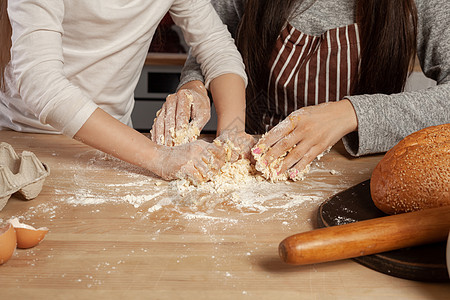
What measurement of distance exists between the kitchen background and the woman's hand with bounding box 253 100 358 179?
4.26 ft

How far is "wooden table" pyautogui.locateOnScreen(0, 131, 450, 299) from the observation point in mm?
585

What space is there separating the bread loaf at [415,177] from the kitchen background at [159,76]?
1603 mm

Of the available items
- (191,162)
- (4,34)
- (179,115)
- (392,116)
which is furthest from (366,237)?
(4,34)

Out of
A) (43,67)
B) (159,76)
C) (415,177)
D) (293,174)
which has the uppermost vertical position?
(43,67)

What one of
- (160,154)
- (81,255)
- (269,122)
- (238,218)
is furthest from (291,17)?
(81,255)

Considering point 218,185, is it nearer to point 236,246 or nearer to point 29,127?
point 236,246

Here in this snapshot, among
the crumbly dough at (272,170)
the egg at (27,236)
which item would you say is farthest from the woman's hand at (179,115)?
the egg at (27,236)

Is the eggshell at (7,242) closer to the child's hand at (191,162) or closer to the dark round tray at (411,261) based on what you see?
the child's hand at (191,162)

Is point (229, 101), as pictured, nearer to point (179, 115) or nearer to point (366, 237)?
point (179, 115)

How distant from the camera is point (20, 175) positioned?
818 mm

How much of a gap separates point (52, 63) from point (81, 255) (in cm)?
48

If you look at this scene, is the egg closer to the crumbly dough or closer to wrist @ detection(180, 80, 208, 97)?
the crumbly dough

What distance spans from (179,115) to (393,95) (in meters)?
0.55

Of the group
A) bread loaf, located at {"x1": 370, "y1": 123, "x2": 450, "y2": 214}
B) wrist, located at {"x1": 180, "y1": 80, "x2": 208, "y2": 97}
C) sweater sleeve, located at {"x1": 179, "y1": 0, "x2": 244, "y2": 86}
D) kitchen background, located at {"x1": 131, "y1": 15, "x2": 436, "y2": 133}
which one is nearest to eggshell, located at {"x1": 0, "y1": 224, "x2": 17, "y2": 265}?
bread loaf, located at {"x1": 370, "y1": 123, "x2": 450, "y2": 214}
